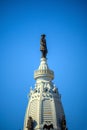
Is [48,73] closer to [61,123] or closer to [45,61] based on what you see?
[45,61]

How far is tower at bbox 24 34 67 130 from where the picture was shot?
61594 mm

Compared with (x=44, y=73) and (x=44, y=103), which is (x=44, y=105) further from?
(x=44, y=73)

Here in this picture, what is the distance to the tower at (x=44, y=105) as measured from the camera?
202 feet

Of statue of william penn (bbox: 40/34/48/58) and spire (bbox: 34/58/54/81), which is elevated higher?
statue of william penn (bbox: 40/34/48/58)

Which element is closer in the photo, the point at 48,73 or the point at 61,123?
the point at 61,123

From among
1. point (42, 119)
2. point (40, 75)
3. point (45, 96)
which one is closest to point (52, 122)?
point (42, 119)

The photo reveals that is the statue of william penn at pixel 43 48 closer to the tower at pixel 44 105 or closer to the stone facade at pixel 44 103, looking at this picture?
the tower at pixel 44 105

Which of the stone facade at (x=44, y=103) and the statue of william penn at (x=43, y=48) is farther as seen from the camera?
the statue of william penn at (x=43, y=48)

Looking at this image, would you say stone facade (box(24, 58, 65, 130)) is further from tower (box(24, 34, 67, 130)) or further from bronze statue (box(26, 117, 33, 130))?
bronze statue (box(26, 117, 33, 130))

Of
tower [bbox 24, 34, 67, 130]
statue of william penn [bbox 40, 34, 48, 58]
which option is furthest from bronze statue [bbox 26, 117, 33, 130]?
statue of william penn [bbox 40, 34, 48, 58]

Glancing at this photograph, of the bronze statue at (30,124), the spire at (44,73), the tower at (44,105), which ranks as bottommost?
the bronze statue at (30,124)

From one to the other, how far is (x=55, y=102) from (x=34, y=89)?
6.01 meters

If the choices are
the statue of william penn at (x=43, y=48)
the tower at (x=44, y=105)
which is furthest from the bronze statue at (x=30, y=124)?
the statue of william penn at (x=43, y=48)

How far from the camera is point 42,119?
6181 centimetres
